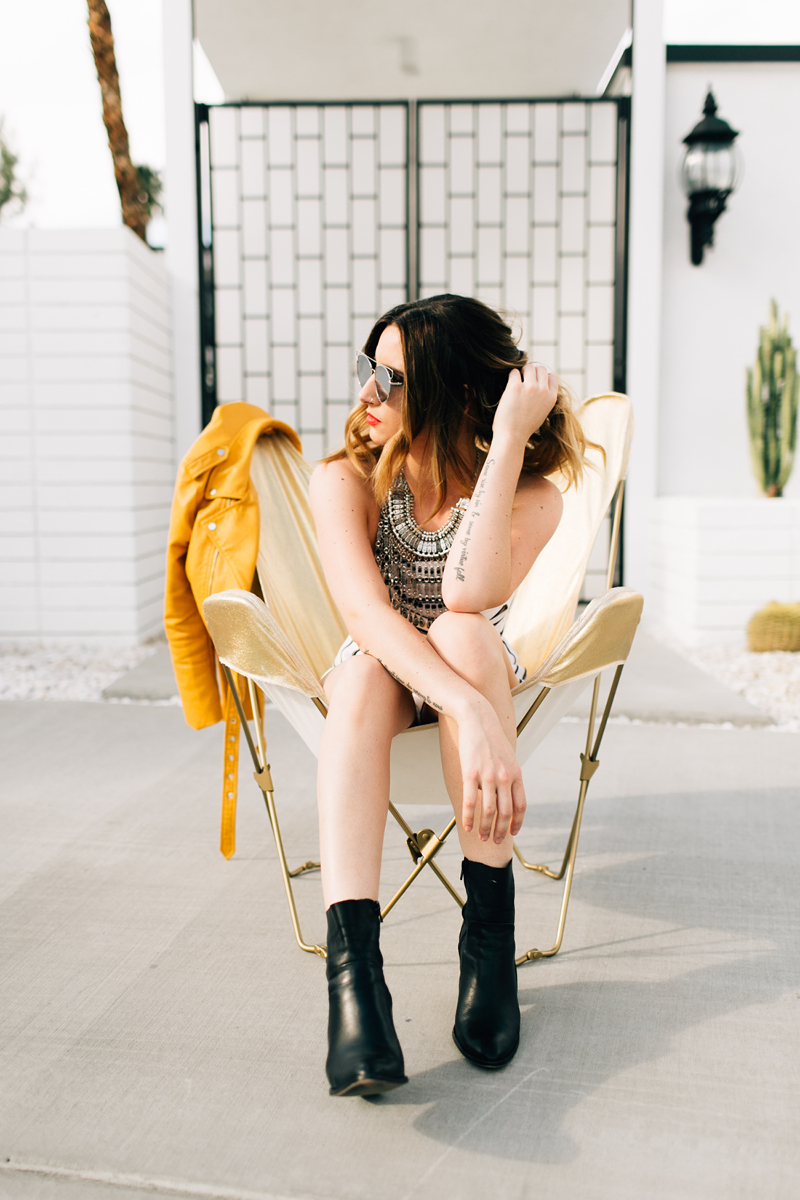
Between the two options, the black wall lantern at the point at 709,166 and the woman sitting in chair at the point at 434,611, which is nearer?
the woman sitting in chair at the point at 434,611

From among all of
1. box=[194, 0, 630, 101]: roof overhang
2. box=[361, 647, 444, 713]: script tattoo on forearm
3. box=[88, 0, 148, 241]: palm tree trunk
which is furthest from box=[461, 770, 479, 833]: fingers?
box=[194, 0, 630, 101]: roof overhang

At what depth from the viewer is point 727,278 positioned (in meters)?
5.02

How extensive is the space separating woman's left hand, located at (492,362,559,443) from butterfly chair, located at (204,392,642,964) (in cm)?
29

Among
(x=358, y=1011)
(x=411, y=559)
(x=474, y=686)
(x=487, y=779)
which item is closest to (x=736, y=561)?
→ (x=411, y=559)

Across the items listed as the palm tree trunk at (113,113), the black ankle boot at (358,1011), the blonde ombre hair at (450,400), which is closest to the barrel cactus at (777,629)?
the blonde ombre hair at (450,400)

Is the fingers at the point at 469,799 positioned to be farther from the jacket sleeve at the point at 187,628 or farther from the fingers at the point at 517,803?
the jacket sleeve at the point at 187,628

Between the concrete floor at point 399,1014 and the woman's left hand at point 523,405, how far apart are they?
85 cm

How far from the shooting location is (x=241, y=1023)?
4.32 feet

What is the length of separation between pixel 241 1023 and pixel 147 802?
98 cm

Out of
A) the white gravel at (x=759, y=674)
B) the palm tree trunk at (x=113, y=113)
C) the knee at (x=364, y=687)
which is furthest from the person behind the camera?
the palm tree trunk at (x=113, y=113)

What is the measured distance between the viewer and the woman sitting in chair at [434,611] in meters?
1.20

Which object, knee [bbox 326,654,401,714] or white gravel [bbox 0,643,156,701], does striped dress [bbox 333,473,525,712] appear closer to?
knee [bbox 326,654,401,714]

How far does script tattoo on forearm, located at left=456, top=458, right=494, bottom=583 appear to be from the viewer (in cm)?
139

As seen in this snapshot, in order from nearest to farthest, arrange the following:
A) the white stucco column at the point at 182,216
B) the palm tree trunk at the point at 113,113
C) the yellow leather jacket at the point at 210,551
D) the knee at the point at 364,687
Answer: the knee at the point at 364,687 < the yellow leather jacket at the point at 210,551 < the white stucco column at the point at 182,216 < the palm tree trunk at the point at 113,113
